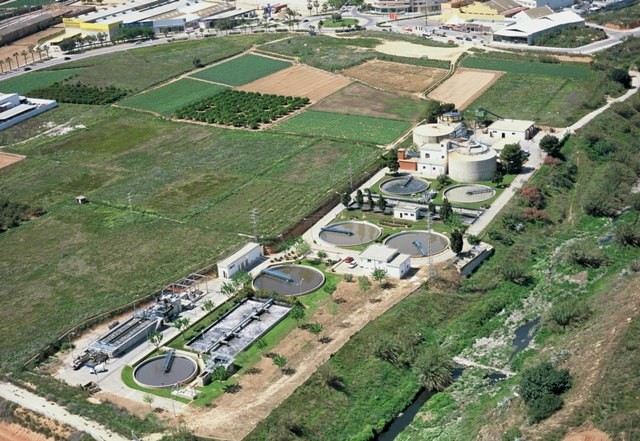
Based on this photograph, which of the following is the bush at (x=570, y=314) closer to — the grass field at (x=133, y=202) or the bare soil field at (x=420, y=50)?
the grass field at (x=133, y=202)

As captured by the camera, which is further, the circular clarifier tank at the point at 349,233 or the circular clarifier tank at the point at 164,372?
the circular clarifier tank at the point at 349,233

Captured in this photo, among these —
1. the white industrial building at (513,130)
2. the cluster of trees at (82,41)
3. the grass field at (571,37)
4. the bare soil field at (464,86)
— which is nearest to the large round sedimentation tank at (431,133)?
the white industrial building at (513,130)

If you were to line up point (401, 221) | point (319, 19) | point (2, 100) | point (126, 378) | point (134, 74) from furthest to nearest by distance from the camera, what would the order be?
point (319, 19) → point (134, 74) → point (2, 100) → point (401, 221) → point (126, 378)

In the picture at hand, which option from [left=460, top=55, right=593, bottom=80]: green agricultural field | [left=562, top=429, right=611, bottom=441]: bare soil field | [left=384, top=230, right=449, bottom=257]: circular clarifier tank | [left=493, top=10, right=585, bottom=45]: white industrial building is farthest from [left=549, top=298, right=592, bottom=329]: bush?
[left=493, top=10, right=585, bottom=45]: white industrial building

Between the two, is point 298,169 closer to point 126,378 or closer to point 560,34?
point 126,378

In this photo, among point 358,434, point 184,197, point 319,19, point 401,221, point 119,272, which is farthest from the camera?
point 319,19

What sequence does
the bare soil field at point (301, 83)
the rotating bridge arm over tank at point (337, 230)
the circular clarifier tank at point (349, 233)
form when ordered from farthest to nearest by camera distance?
1. the bare soil field at point (301, 83)
2. the rotating bridge arm over tank at point (337, 230)
3. the circular clarifier tank at point (349, 233)

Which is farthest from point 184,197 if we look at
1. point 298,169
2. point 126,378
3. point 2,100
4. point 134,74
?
point 134,74
